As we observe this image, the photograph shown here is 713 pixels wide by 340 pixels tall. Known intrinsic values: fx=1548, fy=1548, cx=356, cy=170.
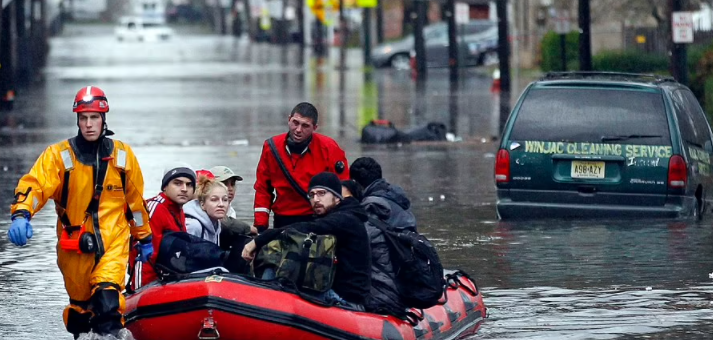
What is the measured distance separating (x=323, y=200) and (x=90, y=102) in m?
1.33

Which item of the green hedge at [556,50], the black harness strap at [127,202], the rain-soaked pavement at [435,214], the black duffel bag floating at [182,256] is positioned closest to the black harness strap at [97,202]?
the black harness strap at [127,202]

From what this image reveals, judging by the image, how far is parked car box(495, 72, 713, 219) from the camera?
13461 millimetres

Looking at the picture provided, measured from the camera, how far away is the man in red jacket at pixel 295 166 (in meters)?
9.83

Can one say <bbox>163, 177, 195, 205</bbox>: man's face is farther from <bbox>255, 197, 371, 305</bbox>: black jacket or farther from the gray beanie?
<bbox>255, 197, 371, 305</bbox>: black jacket

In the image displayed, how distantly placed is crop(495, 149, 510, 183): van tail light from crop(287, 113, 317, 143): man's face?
4238mm

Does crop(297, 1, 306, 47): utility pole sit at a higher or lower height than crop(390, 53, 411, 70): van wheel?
higher

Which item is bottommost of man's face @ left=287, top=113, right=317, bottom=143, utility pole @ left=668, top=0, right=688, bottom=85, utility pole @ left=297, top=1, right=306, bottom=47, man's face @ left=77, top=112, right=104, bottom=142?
man's face @ left=287, top=113, right=317, bottom=143

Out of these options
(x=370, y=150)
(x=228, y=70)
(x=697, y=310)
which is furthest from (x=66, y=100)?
(x=697, y=310)

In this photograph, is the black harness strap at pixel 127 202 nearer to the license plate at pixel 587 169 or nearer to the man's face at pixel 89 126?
the man's face at pixel 89 126

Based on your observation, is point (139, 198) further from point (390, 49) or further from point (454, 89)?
point (390, 49)

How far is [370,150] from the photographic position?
72.7ft

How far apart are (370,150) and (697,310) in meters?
12.5

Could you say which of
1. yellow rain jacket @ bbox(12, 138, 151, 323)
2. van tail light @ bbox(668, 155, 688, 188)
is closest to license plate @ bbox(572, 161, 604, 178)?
van tail light @ bbox(668, 155, 688, 188)

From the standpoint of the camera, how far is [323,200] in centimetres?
829
